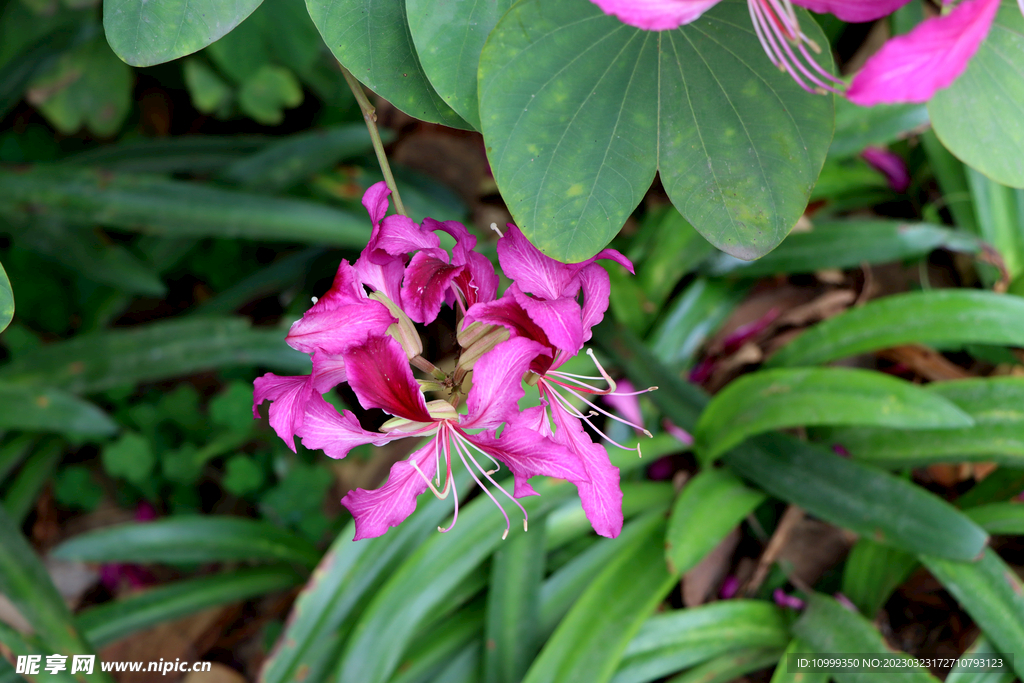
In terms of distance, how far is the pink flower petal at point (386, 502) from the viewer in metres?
0.48

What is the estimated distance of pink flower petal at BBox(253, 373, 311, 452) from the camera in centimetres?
46

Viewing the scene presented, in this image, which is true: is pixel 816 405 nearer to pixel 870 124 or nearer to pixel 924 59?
pixel 870 124

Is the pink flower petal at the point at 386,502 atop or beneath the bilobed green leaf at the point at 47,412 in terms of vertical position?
atop

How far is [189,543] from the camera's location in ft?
3.94

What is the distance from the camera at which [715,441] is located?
1.13m

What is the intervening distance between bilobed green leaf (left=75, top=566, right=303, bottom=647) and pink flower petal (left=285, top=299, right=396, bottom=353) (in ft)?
3.44

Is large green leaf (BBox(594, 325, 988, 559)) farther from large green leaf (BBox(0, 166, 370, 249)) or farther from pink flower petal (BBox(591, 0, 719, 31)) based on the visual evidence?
pink flower petal (BBox(591, 0, 719, 31))

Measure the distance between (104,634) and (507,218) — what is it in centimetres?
121

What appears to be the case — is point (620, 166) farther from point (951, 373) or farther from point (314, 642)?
point (951, 373)

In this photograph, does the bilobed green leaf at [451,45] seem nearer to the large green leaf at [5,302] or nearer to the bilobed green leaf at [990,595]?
the large green leaf at [5,302]

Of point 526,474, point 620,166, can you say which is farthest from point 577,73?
point 526,474

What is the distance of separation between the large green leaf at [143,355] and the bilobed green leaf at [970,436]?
109cm

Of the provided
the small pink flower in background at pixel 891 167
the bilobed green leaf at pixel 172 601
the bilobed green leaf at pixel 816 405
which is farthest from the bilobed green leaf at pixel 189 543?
the small pink flower in background at pixel 891 167

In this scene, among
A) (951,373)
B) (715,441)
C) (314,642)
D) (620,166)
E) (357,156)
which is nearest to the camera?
(620,166)
